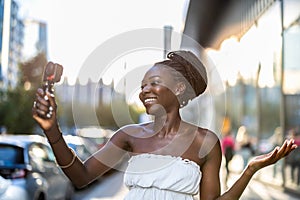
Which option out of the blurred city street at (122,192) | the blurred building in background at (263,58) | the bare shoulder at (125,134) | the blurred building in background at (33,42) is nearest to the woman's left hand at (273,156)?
the bare shoulder at (125,134)

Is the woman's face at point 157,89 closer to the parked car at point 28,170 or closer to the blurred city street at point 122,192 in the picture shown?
the parked car at point 28,170

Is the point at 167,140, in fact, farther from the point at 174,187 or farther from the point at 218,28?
the point at 218,28

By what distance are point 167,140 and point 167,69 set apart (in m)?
0.27

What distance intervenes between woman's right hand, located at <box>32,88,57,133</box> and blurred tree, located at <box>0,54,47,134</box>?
80.2ft

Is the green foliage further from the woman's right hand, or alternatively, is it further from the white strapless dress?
the woman's right hand

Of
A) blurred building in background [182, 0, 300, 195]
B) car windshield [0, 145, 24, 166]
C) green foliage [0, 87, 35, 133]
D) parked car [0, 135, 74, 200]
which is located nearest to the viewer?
parked car [0, 135, 74, 200]

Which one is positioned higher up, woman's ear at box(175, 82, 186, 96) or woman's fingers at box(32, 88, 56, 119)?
woman's ear at box(175, 82, 186, 96)

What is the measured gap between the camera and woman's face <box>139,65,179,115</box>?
7.75 feet

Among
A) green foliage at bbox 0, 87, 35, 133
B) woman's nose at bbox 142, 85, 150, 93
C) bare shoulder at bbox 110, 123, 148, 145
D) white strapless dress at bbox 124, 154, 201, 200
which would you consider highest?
woman's nose at bbox 142, 85, 150, 93

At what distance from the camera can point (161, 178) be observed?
2.28m

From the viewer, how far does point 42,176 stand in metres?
8.95

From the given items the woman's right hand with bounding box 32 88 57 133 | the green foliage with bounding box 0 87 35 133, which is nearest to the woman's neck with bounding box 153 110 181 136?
the woman's right hand with bounding box 32 88 57 133

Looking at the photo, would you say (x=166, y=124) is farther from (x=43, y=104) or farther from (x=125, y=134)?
(x=43, y=104)

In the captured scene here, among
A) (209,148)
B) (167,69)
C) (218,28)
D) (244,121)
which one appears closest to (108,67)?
Result: (167,69)
